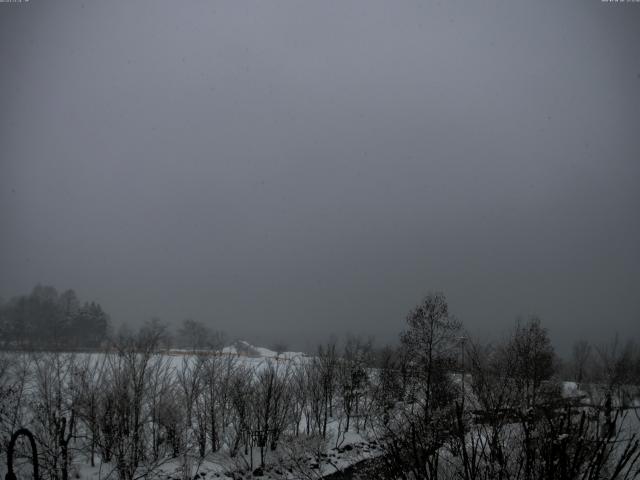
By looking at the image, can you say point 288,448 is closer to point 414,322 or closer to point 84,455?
point 84,455

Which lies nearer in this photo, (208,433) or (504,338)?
(208,433)

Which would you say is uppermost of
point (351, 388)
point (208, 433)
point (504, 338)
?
point (504, 338)

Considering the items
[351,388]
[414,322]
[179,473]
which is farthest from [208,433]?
[414,322]

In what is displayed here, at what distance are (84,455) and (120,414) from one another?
382 centimetres

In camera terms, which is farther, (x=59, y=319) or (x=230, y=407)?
(x=59, y=319)

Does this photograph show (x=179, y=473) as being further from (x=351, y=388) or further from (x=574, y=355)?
(x=574, y=355)

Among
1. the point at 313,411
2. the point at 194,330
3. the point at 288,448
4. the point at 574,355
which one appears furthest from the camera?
the point at 194,330

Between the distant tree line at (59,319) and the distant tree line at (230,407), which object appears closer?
the distant tree line at (230,407)

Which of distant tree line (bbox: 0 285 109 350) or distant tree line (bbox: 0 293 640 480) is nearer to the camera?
distant tree line (bbox: 0 293 640 480)

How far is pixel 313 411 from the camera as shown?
98.4 feet

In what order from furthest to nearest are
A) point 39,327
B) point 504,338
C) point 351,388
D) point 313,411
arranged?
point 39,327
point 504,338
point 351,388
point 313,411

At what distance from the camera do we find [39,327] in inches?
2771

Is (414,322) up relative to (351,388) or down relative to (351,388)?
up

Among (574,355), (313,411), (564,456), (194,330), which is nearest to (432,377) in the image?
(313,411)
